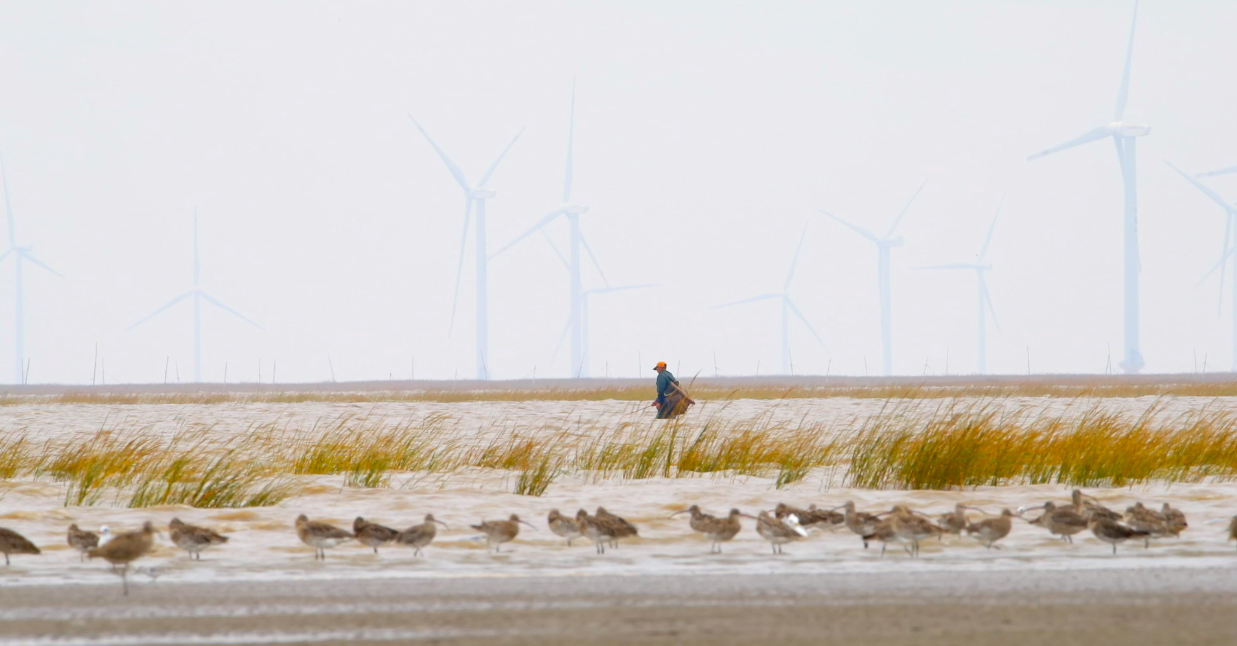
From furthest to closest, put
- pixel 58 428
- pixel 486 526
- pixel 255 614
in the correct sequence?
1. pixel 58 428
2. pixel 486 526
3. pixel 255 614

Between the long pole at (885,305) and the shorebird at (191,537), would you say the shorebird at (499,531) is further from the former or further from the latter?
the long pole at (885,305)

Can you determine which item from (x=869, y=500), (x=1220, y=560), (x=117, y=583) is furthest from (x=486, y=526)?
(x=1220, y=560)

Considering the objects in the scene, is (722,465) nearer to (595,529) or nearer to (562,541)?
(562,541)

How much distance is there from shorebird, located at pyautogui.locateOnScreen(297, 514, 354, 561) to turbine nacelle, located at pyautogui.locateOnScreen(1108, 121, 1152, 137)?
259 feet

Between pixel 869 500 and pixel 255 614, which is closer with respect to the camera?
pixel 255 614

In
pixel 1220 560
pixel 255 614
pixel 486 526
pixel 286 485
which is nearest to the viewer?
pixel 255 614

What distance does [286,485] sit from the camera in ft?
49.8

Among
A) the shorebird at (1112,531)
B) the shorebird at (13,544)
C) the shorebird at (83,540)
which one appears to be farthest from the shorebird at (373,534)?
the shorebird at (1112,531)

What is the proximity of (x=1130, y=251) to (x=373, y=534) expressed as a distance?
80345mm

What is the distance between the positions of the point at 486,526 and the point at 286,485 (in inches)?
186

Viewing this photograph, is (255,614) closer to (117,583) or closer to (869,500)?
(117,583)

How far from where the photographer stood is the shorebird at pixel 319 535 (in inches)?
430

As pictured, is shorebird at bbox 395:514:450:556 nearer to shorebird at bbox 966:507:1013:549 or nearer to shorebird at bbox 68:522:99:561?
shorebird at bbox 68:522:99:561

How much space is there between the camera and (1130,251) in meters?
83.9
